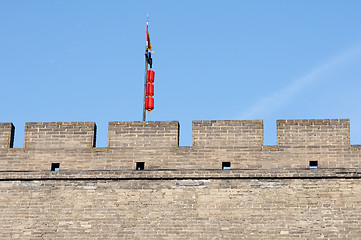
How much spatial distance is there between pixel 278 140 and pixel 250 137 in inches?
25.4

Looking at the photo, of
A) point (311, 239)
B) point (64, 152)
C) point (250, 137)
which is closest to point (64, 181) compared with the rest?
point (64, 152)

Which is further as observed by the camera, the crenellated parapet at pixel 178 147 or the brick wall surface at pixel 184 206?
the crenellated parapet at pixel 178 147

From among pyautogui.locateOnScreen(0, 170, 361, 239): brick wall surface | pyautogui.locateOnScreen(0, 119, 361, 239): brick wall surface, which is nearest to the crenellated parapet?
pyautogui.locateOnScreen(0, 119, 361, 239): brick wall surface

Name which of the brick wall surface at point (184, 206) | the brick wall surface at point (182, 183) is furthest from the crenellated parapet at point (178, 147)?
the brick wall surface at point (184, 206)

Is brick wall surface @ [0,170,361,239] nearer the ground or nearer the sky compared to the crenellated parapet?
nearer the ground

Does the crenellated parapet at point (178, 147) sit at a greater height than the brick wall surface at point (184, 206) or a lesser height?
greater

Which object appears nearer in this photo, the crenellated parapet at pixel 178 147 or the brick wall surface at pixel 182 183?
the brick wall surface at pixel 182 183

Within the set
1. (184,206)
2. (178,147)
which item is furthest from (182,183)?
(178,147)

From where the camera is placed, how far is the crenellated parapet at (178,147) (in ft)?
53.3

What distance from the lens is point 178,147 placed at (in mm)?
16562

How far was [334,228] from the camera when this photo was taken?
50.5 ft

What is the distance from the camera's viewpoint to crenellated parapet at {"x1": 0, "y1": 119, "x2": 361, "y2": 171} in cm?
1625

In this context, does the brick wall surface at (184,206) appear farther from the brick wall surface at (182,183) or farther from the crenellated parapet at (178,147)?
the crenellated parapet at (178,147)

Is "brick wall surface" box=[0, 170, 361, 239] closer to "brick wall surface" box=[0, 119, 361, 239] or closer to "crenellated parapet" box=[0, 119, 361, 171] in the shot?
"brick wall surface" box=[0, 119, 361, 239]
